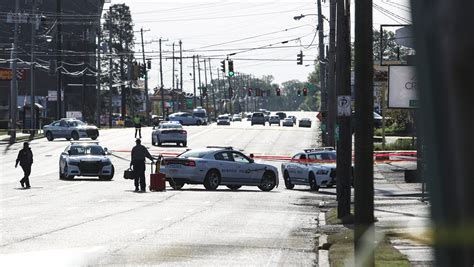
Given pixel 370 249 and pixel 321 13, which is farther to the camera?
pixel 321 13

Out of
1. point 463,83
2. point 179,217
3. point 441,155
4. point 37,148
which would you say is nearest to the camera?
point 463,83

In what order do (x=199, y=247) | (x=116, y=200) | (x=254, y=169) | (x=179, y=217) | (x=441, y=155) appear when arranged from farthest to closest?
(x=254, y=169)
(x=116, y=200)
(x=179, y=217)
(x=199, y=247)
(x=441, y=155)

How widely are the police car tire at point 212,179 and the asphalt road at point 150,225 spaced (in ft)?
1.54

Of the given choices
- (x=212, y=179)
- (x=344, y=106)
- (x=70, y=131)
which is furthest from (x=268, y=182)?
(x=70, y=131)

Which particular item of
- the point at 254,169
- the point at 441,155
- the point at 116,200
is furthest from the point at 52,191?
the point at 441,155

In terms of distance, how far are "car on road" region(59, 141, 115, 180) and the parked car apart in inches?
287

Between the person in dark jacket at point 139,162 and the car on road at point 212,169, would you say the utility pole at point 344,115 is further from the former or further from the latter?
the car on road at point 212,169

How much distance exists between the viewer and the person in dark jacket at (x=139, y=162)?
3206 centimetres

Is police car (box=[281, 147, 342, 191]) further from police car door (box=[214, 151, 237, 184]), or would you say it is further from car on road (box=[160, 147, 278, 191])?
police car door (box=[214, 151, 237, 184])

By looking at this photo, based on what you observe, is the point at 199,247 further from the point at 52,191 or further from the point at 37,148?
the point at 37,148

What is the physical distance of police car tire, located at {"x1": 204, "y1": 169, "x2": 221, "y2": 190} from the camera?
1351 inches

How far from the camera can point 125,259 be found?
13.7 meters

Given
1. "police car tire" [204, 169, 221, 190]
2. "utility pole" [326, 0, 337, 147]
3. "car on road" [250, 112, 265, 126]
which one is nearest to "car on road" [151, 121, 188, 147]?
"utility pole" [326, 0, 337, 147]

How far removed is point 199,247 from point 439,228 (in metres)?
13.8
